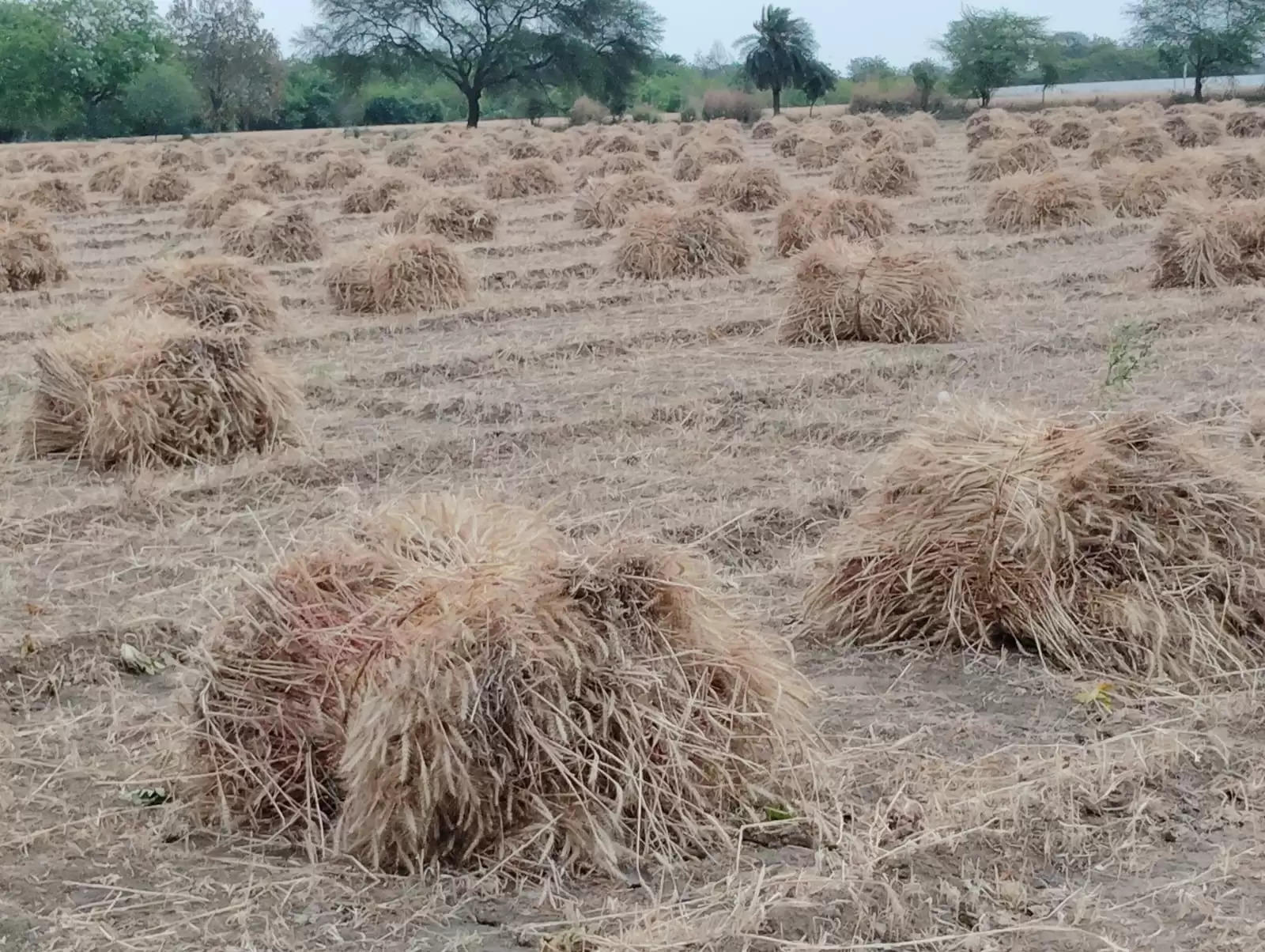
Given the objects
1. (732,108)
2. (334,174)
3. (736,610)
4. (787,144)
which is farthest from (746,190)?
(732,108)

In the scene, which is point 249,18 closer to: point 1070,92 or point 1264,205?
point 1070,92

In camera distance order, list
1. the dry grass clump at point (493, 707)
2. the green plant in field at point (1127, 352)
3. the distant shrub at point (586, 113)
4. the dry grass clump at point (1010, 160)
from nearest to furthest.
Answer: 1. the dry grass clump at point (493, 707)
2. the green plant in field at point (1127, 352)
3. the dry grass clump at point (1010, 160)
4. the distant shrub at point (586, 113)

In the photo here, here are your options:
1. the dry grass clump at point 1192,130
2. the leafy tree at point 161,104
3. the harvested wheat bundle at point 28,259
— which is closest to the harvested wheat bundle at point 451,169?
the harvested wheat bundle at point 28,259

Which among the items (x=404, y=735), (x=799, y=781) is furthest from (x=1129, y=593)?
(x=404, y=735)

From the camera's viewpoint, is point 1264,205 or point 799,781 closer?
point 799,781

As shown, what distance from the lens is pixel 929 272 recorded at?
9156mm

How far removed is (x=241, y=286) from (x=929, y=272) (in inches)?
172

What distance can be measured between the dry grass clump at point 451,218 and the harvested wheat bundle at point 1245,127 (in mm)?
17186

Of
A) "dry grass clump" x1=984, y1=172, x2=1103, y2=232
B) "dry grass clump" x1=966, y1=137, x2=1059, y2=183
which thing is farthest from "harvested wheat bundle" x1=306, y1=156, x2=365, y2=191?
"dry grass clump" x1=984, y1=172, x2=1103, y2=232

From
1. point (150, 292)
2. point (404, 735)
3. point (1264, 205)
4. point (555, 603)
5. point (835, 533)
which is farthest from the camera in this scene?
point (1264, 205)

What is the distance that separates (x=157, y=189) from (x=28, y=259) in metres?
8.04

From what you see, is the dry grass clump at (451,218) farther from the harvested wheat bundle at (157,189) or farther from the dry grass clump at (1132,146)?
the dry grass clump at (1132,146)

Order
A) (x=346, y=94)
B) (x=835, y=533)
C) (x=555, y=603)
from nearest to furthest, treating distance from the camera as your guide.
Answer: (x=555, y=603)
(x=835, y=533)
(x=346, y=94)

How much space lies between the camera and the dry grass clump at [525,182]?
18.6m
